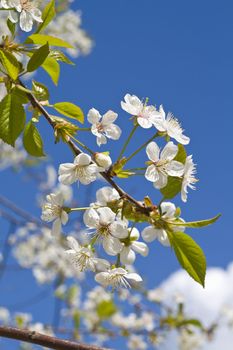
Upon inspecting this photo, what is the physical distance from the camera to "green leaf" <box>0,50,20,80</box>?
1.08 meters

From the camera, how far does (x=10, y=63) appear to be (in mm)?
1087

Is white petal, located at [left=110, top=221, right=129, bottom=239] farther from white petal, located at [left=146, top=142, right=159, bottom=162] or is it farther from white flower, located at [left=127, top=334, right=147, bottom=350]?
white flower, located at [left=127, top=334, right=147, bottom=350]

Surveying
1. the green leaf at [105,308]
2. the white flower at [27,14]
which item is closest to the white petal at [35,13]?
the white flower at [27,14]

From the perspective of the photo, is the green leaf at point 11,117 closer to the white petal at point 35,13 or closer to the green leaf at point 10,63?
the green leaf at point 10,63

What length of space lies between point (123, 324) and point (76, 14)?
3834 millimetres

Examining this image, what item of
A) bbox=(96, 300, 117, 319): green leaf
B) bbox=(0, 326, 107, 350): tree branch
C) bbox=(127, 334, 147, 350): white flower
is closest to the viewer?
bbox=(0, 326, 107, 350): tree branch

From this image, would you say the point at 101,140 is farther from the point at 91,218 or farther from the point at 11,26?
the point at 11,26

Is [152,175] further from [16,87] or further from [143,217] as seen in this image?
[16,87]

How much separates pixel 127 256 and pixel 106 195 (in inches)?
5.5

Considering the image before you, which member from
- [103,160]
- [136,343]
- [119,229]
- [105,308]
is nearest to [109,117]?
[103,160]

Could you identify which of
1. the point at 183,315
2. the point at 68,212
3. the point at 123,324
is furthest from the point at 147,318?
the point at 68,212

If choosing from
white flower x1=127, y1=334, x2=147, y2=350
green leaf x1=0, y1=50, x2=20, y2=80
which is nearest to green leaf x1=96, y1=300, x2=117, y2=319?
white flower x1=127, y1=334, x2=147, y2=350

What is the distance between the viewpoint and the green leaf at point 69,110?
1170mm

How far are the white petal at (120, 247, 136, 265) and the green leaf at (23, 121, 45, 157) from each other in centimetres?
26
